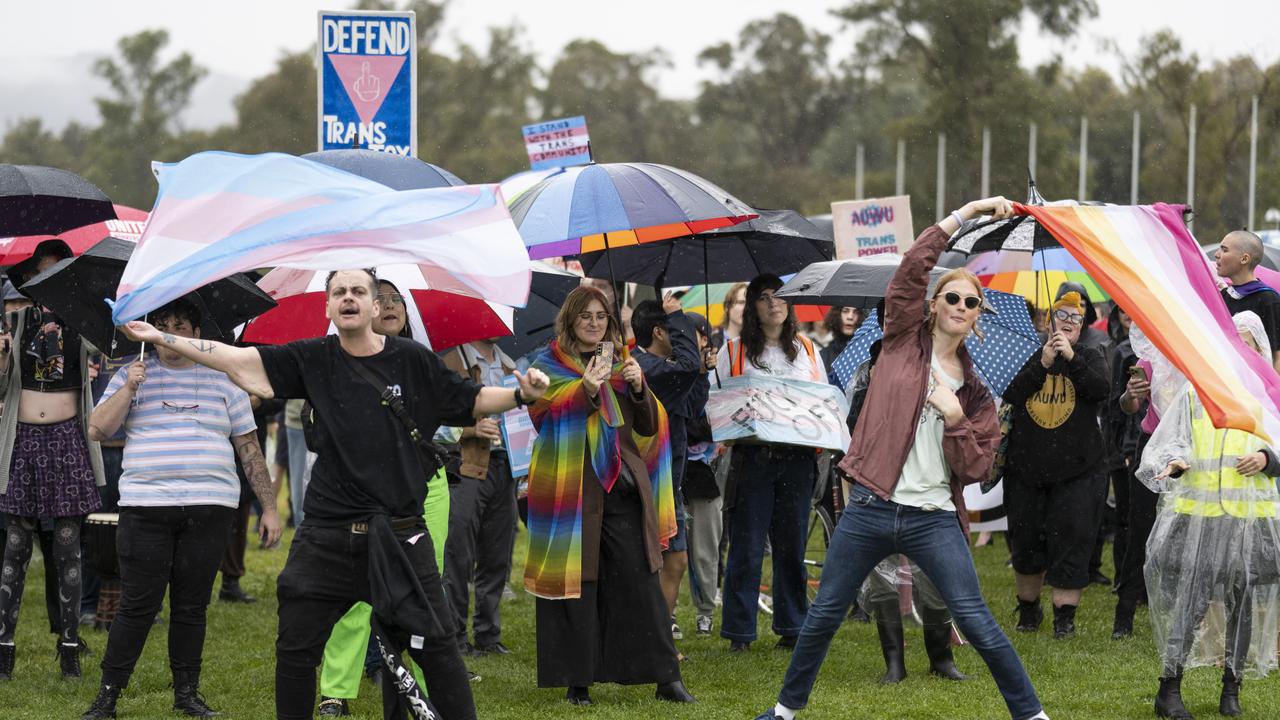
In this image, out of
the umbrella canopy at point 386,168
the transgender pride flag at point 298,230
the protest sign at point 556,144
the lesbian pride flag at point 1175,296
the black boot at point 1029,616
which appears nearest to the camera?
the transgender pride flag at point 298,230

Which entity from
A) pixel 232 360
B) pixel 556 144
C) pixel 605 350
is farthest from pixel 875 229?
pixel 232 360

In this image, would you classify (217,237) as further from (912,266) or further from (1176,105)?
(1176,105)

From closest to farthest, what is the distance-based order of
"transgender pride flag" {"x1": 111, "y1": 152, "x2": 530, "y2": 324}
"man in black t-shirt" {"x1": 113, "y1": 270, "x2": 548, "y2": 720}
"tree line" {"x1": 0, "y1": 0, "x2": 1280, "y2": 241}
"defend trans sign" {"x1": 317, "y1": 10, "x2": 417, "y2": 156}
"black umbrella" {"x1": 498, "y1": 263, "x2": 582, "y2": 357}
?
"transgender pride flag" {"x1": 111, "y1": 152, "x2": 530, "y2": 324} → "man in black t-shirt" {"x1": 113, "y1": 270, "x2": 548, "y2": 720} → "black umbrella" {"x1": 498, "y1": 263, "x2": 582, "y2": 357} → "defend trans sign" {"x1": 317, "y1": 10, "x2": 417, "y2": 156} → "tree line" {"x1": 0, "y1": 0, "x2": 1280, "y2": 241}

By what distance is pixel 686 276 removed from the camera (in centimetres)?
914

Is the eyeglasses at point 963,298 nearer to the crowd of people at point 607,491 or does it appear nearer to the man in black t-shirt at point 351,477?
the crowd of people at point 607,491

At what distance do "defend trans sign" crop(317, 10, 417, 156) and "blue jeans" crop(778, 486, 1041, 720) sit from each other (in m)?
4.64

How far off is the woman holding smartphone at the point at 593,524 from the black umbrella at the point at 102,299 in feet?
4.62

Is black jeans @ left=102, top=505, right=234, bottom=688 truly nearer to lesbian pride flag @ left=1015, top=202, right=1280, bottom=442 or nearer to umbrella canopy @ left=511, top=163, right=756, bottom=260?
umbrella canopy @ left=511, top=163, right=756, bottom=260

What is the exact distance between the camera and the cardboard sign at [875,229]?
536 inches

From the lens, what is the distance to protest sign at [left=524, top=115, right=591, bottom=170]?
14414 mm

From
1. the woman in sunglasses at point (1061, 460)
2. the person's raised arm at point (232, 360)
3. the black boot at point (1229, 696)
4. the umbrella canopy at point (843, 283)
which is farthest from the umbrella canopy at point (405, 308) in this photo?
the black boot at point (1229, 696)

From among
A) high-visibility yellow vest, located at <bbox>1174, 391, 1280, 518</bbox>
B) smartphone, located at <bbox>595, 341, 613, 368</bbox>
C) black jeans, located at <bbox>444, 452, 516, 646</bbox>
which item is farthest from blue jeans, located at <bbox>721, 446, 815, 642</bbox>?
high-visibility yellow vest, located at <bbox>1174, 391, 1280, 518</bbox>

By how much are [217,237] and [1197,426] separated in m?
4.25

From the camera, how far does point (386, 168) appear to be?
6.51 metres
